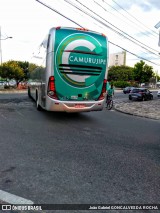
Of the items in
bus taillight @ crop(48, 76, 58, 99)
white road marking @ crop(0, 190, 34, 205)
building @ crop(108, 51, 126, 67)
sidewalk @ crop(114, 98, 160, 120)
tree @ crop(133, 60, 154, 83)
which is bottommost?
white road marking @ crop(0, 190, 34, 205)

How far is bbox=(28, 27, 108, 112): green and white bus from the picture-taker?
8164 millimetres

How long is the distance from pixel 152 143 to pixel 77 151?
8.02ft

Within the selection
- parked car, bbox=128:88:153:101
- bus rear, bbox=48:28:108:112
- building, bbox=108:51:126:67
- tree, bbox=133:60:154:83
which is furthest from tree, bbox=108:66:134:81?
bus rear, bbox=48:28:108:112

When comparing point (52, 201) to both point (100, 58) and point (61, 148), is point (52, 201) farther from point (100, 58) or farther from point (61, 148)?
point (100, 58)

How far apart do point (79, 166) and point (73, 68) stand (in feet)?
16.1

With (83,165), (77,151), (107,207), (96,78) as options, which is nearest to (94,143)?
(77,151)

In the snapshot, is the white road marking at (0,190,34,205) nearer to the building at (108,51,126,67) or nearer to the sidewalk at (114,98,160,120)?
the sidewalk at (114,98,160,120)

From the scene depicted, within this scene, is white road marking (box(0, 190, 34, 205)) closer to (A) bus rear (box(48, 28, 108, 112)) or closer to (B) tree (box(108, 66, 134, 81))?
(A) bus rear (box(48, 28, 108, 112))

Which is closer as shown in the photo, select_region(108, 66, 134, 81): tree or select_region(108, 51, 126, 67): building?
select_region(108, 66, 134, 81): tree

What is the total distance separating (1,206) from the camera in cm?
293

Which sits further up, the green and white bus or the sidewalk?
the green and white bus

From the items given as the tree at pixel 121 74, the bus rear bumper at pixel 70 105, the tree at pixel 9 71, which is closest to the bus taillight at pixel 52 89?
the bus rear bumper at pixel 70 105

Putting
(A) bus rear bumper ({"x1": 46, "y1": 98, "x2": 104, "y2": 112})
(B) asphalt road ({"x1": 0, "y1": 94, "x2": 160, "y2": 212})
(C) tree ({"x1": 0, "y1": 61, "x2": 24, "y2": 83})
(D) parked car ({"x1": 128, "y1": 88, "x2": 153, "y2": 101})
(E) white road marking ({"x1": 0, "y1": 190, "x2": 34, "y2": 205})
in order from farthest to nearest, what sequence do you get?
(C) tree ({"x1": 0, "y1": 61, "x2": 24, "y2": 83}) < (D) parked car ({"x1": 128, "y1": 88, "x2": 153, "y2": 101}) < (A) bus rear bumper ({"x1": 46, "y1": 98, "x2": 104, "y2": 112}) < (B) asphalt road ({"x1": 0, "y1": 94, "x2": 160, "y2": 212}) < (E) white road marking ({"x1": 0, "y1": 190, "x2": 34, "y2": 205})

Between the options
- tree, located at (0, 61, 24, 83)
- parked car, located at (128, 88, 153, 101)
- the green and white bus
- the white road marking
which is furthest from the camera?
tree, located at (0, 61, 24, 83)
